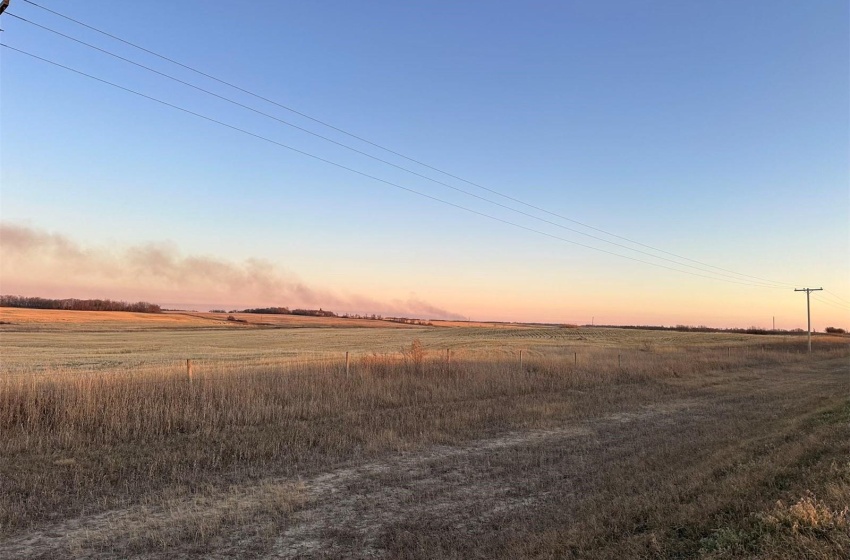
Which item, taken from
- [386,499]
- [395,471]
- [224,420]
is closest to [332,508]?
[386,499]

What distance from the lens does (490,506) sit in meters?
7.98

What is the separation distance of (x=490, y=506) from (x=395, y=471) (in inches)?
98.5

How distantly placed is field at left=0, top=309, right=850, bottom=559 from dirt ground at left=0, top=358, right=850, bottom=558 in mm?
39

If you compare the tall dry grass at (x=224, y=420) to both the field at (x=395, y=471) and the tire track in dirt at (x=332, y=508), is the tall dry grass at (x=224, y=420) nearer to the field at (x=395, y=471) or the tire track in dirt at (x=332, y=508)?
the field at (x=395, y=471)

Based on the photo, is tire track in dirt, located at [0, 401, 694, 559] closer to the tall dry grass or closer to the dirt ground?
the dirt ground

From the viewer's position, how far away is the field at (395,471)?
5.92m

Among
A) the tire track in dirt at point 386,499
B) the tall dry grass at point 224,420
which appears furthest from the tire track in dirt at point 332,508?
the tall dry grass at point 224,420

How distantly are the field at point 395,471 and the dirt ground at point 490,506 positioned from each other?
1.5 inches

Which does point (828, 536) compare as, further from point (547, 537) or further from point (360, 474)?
point (360, 474)

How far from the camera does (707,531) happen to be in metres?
5.16

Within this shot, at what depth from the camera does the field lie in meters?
5.92

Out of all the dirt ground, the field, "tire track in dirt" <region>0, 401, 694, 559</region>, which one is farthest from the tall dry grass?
the dirt ground

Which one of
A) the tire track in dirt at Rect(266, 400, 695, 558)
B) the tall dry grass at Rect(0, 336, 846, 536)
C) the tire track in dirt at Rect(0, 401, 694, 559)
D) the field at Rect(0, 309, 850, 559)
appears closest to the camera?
the field at Rect(0, 309, 850, 559)

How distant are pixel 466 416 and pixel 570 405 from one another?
4.72m
